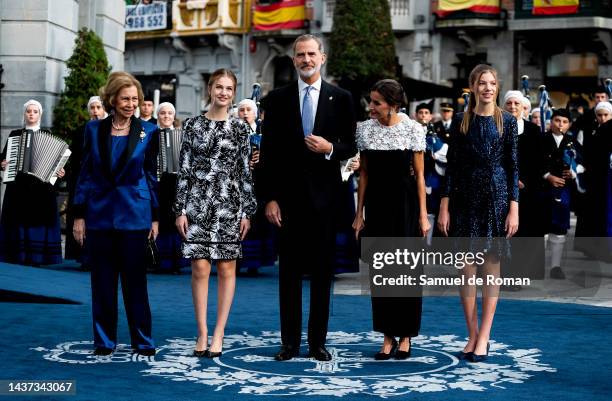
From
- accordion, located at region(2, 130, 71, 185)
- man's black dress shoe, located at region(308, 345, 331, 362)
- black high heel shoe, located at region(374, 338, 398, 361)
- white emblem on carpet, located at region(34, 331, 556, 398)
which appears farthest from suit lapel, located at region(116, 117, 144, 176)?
accordion, located at region(2, 130, 71, 185)

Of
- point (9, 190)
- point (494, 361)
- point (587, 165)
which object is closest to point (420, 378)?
point (494, 361)

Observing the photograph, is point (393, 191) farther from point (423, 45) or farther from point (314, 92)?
point (423, 45)

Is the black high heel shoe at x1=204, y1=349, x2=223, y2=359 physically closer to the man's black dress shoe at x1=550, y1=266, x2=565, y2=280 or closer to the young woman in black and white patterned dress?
the young woman in black and white patterned dress

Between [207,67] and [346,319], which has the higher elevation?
[207,67]

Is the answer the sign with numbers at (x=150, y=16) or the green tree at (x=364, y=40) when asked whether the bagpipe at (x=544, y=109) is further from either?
the sign with numbers at (x=150, y=16)

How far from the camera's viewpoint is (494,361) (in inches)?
316

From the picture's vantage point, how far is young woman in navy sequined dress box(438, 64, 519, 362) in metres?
8.18

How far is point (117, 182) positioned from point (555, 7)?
2989cm

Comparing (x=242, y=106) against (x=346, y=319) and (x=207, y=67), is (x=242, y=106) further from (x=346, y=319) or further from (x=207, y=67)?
(x=207, y=67)

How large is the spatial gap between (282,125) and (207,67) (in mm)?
37035

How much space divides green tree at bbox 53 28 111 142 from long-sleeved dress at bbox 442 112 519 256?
10172 mm

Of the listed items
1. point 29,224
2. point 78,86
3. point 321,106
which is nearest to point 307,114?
point 321,106

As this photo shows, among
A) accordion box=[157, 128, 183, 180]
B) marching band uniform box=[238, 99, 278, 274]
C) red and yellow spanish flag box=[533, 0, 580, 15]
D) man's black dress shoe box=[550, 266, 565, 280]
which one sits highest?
red and yellow spanish flag box=[533, 0, 580, 15]

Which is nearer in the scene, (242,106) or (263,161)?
(263,161)
